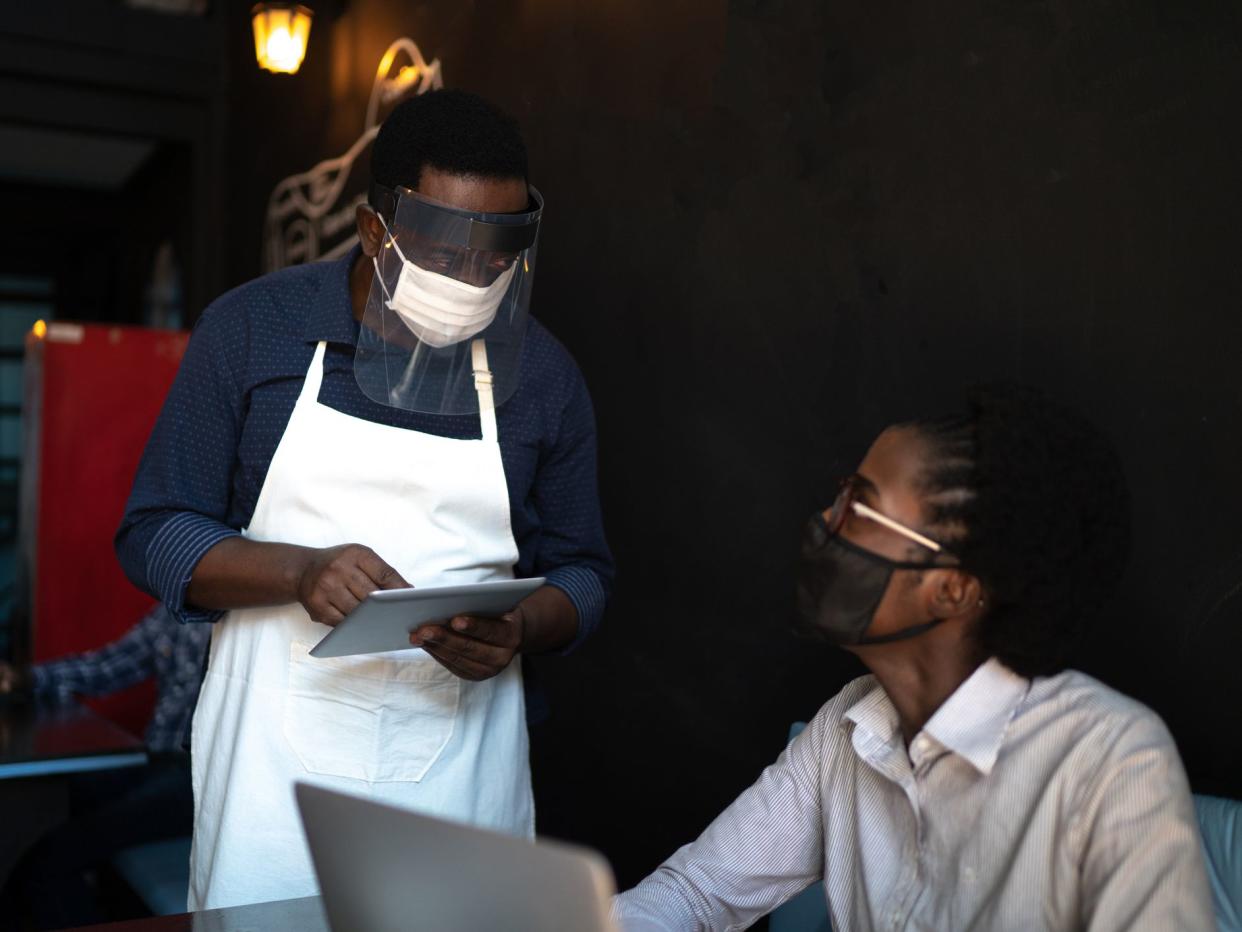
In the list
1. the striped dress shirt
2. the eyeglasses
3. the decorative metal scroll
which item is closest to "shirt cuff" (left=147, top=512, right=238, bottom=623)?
the striped dress shirt

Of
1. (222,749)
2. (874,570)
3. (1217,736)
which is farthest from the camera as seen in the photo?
(222,749)

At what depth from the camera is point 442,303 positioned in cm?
186

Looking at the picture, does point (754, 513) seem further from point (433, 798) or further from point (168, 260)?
point (168, 260)

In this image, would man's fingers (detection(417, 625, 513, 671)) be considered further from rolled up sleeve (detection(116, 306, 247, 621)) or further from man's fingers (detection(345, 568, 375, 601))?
rolled up sleeve (detection(116, 306, 247, 621))

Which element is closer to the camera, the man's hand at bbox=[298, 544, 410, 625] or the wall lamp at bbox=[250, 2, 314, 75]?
the man's hand at bbox=[298, 544, 410, 625]

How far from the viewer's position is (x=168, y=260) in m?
7.11

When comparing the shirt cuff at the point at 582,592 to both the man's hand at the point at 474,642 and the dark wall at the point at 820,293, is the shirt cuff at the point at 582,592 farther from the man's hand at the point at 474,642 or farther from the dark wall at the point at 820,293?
the dark wall at the point at 820,293

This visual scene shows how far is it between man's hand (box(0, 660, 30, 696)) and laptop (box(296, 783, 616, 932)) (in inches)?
106

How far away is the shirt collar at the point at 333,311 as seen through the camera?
6.17 feet

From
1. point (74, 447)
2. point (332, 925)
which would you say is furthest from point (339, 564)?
point (74, 447)

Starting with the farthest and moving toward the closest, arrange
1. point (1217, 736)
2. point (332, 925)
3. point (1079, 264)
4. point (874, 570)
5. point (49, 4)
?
point (49, 4), point (1079, 264), point (1217, 736), point (874, 570), point (332, 925)

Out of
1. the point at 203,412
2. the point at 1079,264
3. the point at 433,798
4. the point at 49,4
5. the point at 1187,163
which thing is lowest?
the point at 433,798

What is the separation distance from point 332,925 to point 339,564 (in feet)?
1.91

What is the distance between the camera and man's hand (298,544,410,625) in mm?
1657
